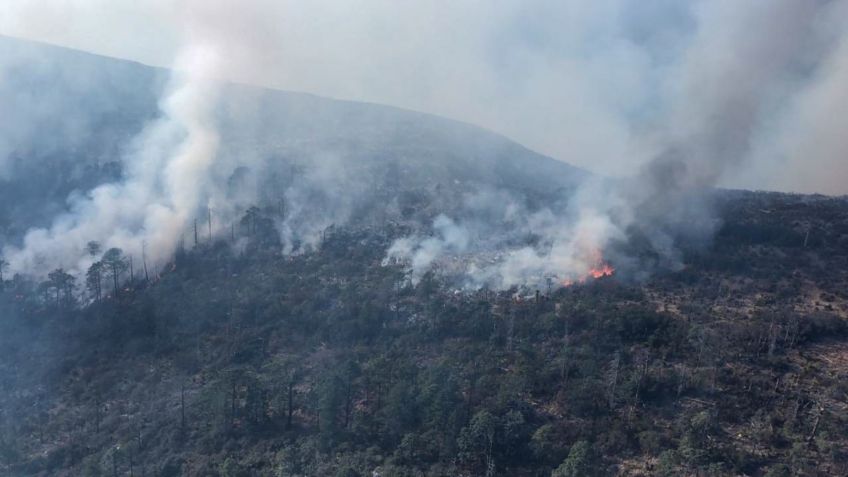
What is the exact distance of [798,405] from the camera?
161 feet

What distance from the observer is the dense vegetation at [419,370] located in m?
45.6

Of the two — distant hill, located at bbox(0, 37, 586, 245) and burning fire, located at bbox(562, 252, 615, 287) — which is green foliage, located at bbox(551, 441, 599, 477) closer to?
burning fire, located at bbox(562, 252, 615, 287)

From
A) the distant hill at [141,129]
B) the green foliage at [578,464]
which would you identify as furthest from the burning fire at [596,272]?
the distant hill at [141,129]

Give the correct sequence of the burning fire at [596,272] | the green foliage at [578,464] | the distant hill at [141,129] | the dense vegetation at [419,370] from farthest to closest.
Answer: the distant hill at [141,129]
the burning fire at [596,272]
the dense vegetation at [419,370]
the green foliage at [578,464]

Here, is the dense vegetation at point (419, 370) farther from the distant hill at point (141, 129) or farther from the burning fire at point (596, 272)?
the distant hill at point (141, 129)

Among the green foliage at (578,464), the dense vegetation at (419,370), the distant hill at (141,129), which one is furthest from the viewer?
the distant hill at (141,129)

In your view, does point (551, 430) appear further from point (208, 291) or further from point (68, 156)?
point (68, 156)

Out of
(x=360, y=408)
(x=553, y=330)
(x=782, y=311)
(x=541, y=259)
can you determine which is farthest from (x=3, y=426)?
(x=782, y=311)

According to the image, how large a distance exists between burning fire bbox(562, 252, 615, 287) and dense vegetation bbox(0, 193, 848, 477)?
1.71 m

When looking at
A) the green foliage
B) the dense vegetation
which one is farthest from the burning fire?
the green foliage

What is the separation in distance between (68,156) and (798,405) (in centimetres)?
9998

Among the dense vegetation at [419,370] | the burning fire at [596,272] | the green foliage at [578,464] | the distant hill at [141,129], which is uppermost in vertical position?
the distant hill at [141,129]

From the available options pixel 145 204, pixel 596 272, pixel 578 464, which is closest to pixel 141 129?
pixel 145 204

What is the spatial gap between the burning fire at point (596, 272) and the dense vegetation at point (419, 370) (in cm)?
171
